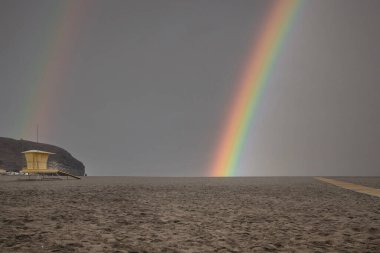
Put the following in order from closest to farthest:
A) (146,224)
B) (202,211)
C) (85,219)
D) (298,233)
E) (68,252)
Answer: (68,252) → (298,233) → (146,224) → (85,219) → (202,211)

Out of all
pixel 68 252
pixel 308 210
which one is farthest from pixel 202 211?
pixel 68 252

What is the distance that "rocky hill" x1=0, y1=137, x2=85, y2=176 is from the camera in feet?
317

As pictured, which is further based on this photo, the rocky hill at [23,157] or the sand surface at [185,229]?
the rocky hill at [23,157]

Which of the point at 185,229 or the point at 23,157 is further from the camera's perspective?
the point at 23,157

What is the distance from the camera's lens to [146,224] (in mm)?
10297

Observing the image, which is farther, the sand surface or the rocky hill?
the rocky hill

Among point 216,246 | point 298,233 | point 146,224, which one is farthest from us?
point 146,224

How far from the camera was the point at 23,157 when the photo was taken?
335ft

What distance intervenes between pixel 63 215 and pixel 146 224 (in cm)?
298

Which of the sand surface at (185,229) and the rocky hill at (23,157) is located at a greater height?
the rocky hill at (23,157)

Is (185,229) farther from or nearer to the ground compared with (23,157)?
nearer to the ground

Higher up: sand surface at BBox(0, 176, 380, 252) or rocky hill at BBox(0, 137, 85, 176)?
rocky hill at BBox(0, 137, 85, 176)

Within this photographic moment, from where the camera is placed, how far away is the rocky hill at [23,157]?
96562 millimetres

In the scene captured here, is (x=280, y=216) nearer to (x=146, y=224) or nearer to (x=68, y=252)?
(x=146, y=224)
